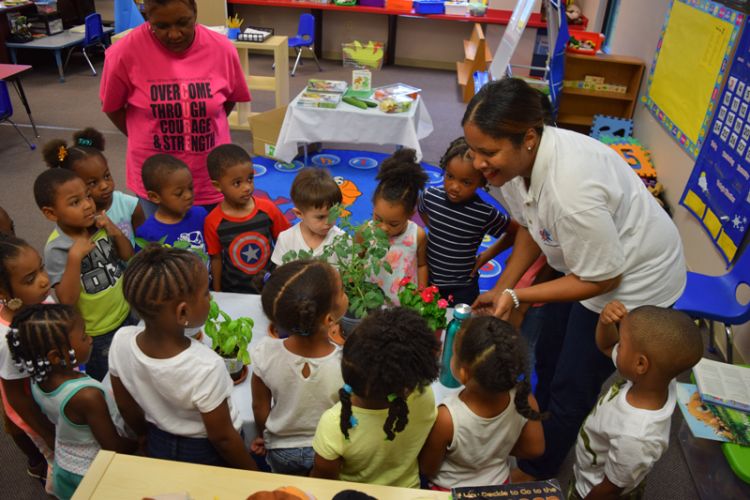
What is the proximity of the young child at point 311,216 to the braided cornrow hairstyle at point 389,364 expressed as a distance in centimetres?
84

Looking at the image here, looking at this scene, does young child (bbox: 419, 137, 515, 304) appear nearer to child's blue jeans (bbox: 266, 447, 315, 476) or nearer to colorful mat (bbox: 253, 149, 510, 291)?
child's blue jeans (bbox: 266, 447, 315, 476)

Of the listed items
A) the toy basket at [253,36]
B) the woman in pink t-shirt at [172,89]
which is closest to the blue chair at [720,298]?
the woman in pink t-shirt at [172,89]

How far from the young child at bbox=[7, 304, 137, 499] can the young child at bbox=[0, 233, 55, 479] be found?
86mm

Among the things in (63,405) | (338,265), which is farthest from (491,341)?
(63,405)

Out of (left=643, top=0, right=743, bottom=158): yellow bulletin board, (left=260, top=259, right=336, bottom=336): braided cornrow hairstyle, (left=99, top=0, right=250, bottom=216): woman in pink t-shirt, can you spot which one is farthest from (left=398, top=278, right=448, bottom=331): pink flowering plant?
(left=643, top=0, right=743, bottom=158): yellow bulletin board

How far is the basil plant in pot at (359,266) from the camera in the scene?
157 cm

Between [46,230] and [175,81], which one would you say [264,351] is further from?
[46,230]

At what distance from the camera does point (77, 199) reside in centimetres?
186

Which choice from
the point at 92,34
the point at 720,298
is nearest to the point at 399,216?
the point at 720,298

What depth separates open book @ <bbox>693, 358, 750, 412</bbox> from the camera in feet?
6.63

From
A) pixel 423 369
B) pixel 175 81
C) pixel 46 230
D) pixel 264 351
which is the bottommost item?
pixel 46 230

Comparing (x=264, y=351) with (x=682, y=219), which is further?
(x=682, y=219)

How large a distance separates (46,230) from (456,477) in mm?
3371

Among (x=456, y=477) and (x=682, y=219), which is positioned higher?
(x=456, y=477)
